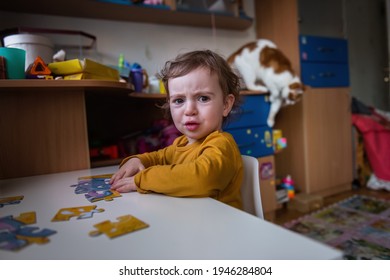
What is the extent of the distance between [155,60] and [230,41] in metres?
0.67

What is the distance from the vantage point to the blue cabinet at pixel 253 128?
1704 millimetres

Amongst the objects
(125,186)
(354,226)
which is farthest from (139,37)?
(354,226)

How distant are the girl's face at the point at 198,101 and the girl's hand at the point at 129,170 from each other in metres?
0.15

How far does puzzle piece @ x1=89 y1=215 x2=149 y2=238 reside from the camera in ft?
1.32

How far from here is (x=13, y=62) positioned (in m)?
0.83

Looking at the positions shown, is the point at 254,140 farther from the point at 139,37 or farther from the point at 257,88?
the point at 139,37

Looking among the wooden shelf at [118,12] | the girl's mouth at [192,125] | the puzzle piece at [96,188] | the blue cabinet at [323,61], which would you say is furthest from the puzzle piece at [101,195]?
the blue cabinet at [323,61]

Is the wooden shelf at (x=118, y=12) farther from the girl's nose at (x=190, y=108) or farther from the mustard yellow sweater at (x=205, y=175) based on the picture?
the mustard yellow sweater at (x=205, y=175)

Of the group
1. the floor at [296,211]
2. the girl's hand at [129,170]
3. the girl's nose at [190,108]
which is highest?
the girl's nose at [190,108]

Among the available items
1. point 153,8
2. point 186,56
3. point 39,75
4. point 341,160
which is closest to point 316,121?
point 341,160

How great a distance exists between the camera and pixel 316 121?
2129mm

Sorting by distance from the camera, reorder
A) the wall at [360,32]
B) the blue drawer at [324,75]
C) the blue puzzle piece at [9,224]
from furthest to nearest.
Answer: the wall at [360,32] → the blue drawer at [324,75] → the blue puzzle piece at [9,224]
